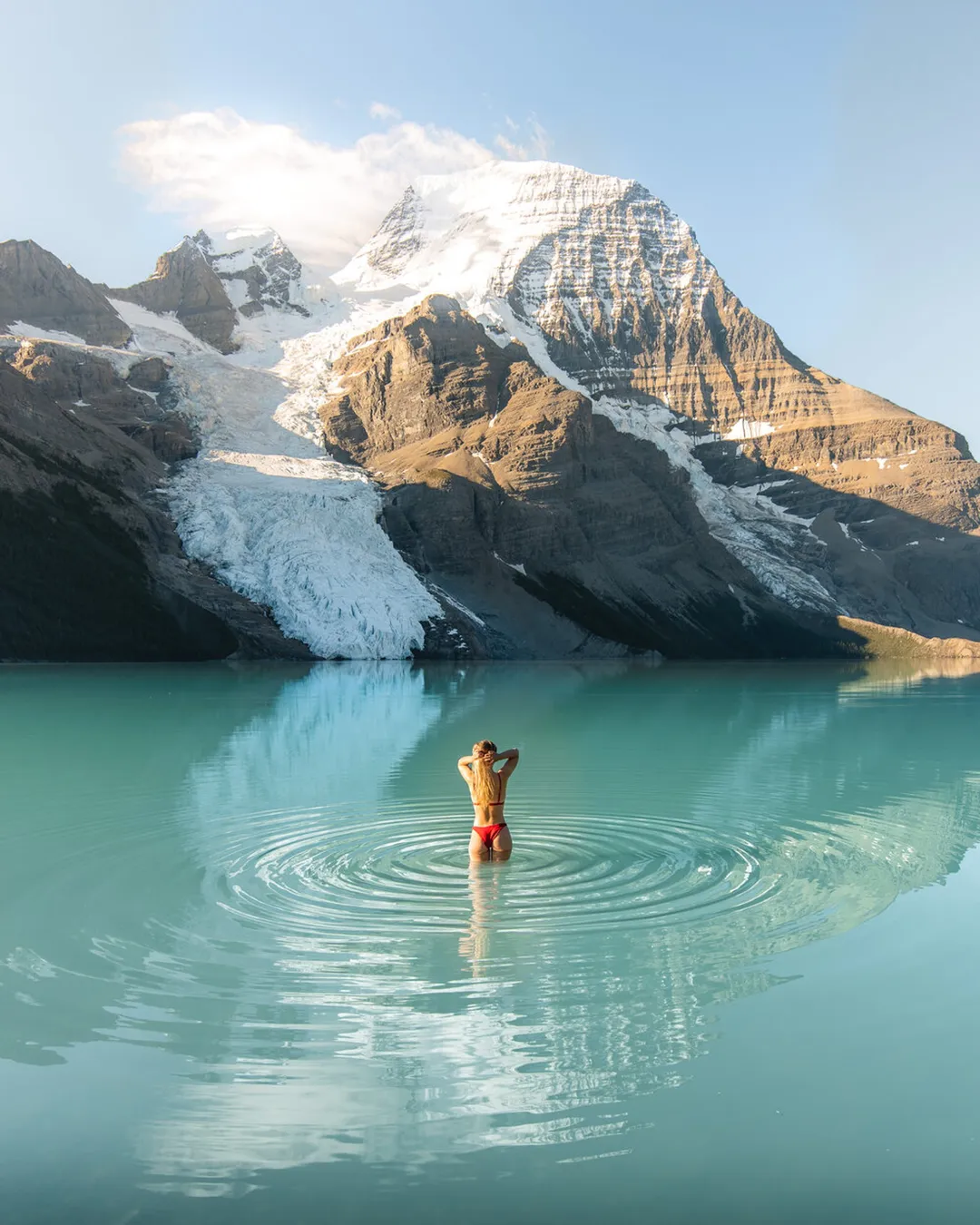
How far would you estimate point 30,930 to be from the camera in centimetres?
1278

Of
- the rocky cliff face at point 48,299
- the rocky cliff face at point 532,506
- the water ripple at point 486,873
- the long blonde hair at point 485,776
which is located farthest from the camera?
the rocky cliff face at point 48,299

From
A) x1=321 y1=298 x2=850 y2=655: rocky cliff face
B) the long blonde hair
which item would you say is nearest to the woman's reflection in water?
the long blonde hair

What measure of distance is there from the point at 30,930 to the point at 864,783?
20.3m

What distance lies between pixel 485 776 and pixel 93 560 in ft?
282

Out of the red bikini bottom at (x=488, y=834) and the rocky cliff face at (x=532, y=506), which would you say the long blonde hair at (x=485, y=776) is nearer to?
the red bikini bottom at (x=488, y=834)

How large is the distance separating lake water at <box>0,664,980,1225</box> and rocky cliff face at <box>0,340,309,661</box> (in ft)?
223

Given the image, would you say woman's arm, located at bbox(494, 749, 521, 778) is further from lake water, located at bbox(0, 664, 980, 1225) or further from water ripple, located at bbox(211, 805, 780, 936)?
lake water, located at bbox(0, 664, 980, 1225)

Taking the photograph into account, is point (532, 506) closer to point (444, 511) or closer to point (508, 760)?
point (444, 511)

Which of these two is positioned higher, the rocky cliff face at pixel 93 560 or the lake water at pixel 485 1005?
the rocky cliff face at pixel 93 560

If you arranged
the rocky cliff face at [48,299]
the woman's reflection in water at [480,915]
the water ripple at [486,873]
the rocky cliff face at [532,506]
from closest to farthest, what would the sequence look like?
the woman's reflection in water at [480,915] < the water ripple at [486,873] < the rocky cliff face at [532,506] < the rocky cliff face at [48,299]

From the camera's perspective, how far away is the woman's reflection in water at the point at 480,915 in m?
11.7

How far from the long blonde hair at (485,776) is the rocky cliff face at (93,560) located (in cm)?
7559

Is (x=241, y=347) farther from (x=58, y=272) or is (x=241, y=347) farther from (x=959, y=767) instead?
(x=959, y=767)

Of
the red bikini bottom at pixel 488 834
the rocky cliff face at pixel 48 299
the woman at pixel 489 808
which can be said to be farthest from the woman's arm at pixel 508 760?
the rocky cliff face at pixel 48 299
